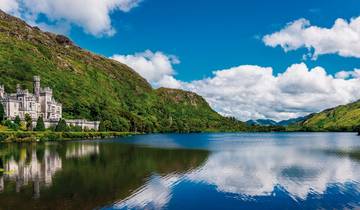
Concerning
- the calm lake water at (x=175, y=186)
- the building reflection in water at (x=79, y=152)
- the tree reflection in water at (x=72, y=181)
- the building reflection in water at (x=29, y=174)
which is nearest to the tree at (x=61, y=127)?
the building reflection in water at (x=79, y=152)

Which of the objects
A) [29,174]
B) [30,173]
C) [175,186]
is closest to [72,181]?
[29,174]

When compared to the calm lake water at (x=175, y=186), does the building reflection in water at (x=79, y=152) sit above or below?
above

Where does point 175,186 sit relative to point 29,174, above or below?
below

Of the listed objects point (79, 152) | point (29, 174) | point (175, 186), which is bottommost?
point (175, 186)

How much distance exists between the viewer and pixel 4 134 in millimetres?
132250

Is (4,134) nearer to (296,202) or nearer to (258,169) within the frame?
(258,169)

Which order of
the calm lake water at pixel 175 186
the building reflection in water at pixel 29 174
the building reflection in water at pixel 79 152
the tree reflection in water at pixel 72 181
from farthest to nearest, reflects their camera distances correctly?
the building reflection in water at pixel 79 152 → the building reflection in water at pixel 29 174 → the calm lake water at pixel 175 186 → the tree reflection in water at pixel 72 181

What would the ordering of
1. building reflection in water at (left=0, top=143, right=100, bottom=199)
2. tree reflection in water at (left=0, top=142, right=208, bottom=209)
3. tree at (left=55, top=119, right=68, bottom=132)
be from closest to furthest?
tree reflection in water at (left=0, top=142, right=208, bottom=209), building reflection in water at (left=0, top=143, right=100, bottom=199), tree at (left=55, top=119, right=68, bottom=132)

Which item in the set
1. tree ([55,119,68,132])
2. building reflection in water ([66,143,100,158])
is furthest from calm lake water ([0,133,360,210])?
tree ([55,119,68,132])

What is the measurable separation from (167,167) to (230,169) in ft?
36.8

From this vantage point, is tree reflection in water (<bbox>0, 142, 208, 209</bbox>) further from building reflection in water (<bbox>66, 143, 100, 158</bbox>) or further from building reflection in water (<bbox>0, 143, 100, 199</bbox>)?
building reflection in water (<bbox>66, 143, 100, 158</bbox>)

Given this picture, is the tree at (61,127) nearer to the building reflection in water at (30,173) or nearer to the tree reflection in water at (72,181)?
the tree reflection in water at (72,181)

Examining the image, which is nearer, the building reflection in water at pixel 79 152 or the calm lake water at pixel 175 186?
the calm lake water at pixel 175 186

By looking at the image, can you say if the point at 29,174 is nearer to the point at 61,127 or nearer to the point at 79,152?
the point at 79,152
